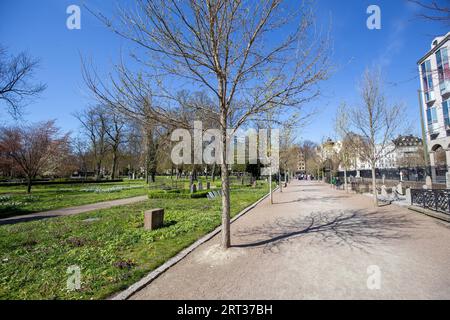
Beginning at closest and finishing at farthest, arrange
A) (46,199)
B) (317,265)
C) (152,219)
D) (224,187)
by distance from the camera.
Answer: (317,265) → (224,187) → (152,219) → (46,199)

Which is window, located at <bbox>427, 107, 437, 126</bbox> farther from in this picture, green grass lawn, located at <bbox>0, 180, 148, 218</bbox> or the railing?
green grass lawn, located at <bbox>0, 180, 148, 218</bbox>

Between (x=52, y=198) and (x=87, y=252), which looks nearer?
(x=87, y=252)

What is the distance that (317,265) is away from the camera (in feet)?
14.5

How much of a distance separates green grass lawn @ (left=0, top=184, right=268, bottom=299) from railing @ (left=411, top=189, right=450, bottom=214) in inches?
345

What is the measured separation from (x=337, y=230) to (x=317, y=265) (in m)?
3.19

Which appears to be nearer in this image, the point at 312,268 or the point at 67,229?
the point at 312,268

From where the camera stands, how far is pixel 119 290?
3.65 metres

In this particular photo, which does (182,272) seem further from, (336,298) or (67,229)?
(67,229)

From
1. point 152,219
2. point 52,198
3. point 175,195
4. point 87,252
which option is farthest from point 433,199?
point 52,198

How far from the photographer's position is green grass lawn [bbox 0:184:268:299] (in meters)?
3.81

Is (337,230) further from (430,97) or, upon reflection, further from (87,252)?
(430,97)

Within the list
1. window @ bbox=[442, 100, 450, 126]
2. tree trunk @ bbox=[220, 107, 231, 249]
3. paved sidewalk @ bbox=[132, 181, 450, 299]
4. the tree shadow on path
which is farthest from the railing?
window @ bbox=[442, 100, 450, 126]

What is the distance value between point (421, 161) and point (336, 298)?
203 feet
